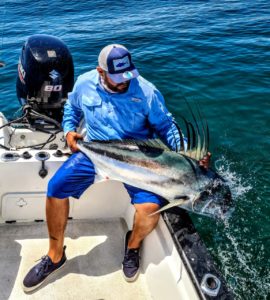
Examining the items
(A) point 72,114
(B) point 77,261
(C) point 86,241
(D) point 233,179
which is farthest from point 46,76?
(D) point 233,179

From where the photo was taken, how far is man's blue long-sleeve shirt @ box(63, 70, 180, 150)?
3.02m

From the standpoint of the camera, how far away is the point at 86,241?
11.7 feet

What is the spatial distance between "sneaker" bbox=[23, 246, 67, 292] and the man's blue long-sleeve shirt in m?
1.12

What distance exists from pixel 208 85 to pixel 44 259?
526cm

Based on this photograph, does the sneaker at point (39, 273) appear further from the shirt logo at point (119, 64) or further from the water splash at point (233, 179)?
the water splash at point (233, 179)

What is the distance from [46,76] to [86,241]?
1917mm

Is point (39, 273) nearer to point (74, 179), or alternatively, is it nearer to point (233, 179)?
point (74, 179)

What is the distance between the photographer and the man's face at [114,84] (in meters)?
2.95

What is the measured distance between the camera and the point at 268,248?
12.7 feet

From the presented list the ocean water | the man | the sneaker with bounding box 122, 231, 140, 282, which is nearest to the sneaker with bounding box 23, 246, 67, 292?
the man

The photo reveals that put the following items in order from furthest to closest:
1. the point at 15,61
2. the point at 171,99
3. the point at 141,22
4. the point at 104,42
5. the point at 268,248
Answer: the point at 141,22 < the point at 104,42 < the point at 15,61 < the point at 171,99 < the point at 268,248

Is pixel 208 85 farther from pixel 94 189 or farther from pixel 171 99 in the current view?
pixel 94 189

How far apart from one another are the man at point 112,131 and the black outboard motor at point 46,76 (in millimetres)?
1126

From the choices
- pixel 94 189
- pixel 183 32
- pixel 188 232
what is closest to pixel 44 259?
pixel 94 189
